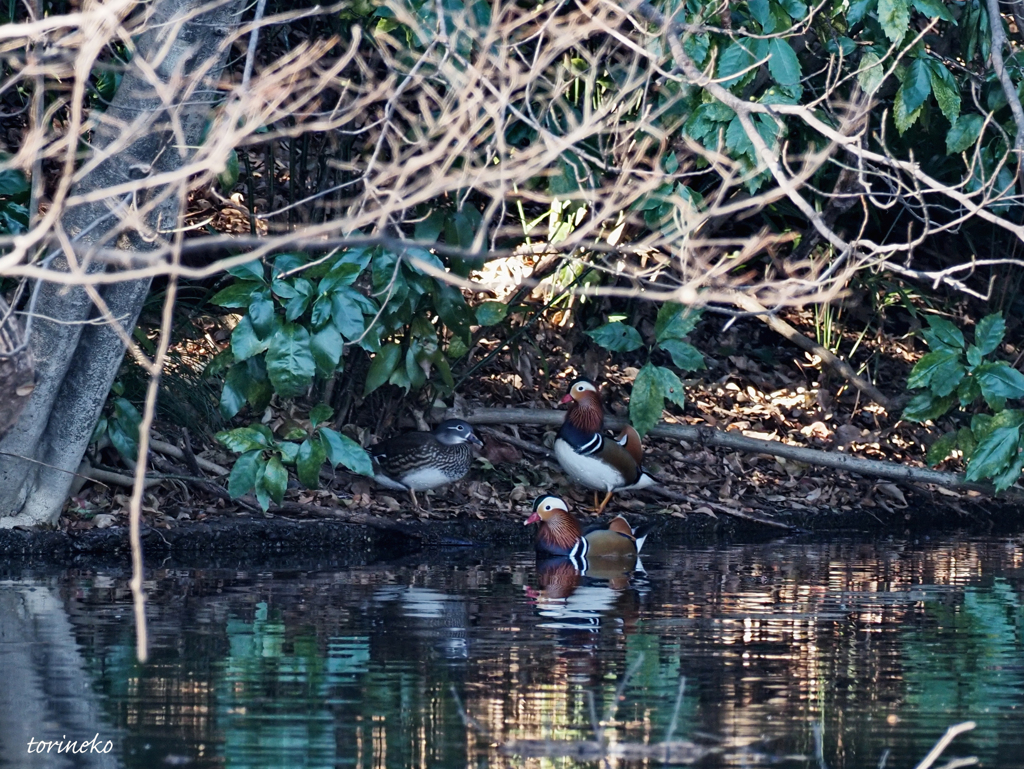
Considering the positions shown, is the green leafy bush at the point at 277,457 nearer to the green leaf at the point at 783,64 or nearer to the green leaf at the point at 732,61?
the green leaf at the point at 732,61

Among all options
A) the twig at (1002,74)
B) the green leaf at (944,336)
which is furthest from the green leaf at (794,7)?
the green leaf at (944,336)

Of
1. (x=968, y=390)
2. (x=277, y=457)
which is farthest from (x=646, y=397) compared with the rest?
(x=277, y=457)

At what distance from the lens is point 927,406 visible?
9.38 meters

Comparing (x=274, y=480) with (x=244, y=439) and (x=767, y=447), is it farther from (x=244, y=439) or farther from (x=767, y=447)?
(x=767, y=447)

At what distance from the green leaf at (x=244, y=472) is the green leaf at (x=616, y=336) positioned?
2559 mm

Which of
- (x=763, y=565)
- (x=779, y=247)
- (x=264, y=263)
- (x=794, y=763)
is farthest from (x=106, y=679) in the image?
(x=779, y=247)

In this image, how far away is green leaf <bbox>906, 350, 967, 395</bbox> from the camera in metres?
9.04

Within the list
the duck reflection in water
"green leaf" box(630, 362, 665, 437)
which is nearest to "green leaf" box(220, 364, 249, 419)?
the duck reflection in water

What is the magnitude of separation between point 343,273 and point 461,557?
2.24 m

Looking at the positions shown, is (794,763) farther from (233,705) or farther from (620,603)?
(620,603)

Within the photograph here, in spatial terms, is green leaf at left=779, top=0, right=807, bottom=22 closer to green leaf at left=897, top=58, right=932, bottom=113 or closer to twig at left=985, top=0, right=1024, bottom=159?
green leaf at left=897, top=58, right=932, bottom=113

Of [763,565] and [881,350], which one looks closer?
[763,565]

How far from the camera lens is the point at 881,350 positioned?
13.7m

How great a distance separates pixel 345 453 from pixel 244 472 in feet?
1.91
